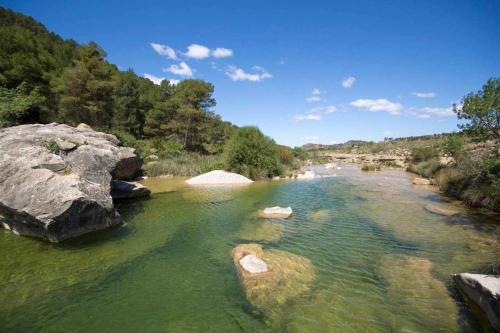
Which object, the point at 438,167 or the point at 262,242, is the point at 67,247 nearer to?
the point at 262,242

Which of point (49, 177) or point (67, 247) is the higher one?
point (49, 177)

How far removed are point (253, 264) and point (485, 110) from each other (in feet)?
41.9

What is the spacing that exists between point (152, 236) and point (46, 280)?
336cm

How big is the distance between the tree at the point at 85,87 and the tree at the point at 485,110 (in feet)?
118

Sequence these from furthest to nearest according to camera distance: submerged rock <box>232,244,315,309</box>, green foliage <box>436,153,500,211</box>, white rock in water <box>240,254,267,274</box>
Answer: green foliage <box>436,153,500,211</box>, white rock in water <box>240,254,267,274</box>, submerged rock <box>232,244,315,309</box>

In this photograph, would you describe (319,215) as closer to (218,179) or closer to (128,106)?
(218,179)

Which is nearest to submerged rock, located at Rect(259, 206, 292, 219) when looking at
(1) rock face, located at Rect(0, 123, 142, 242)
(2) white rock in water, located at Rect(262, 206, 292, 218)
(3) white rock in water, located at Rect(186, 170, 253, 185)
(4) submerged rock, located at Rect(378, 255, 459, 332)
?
(2) white rock in water, located at Rect(262, 206, 292, 218)

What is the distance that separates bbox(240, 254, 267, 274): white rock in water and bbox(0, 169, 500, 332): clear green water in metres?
0.35

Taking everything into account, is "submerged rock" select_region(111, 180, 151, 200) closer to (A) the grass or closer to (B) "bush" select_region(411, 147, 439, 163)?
(A) the grass

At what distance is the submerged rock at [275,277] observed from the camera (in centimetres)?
533

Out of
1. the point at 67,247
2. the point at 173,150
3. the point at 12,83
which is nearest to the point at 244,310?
the point at 67,247

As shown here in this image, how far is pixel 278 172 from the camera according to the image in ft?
87.6

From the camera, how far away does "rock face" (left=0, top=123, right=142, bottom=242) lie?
25.2ft

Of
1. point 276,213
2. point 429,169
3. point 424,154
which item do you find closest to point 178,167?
point 276,213
